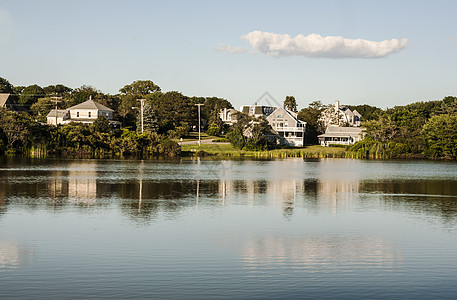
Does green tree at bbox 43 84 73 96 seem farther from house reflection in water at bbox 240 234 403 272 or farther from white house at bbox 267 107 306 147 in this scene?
house reflection in water at bbox 240 234 403 272

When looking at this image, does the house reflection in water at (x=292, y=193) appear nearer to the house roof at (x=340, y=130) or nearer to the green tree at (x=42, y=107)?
the house roof at (x=340, y=130)

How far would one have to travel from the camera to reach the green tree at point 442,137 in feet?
309

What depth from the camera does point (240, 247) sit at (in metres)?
19.0

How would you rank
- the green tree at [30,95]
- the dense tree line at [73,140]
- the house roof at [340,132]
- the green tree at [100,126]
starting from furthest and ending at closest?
→ the green tree at [30,95]
the house roof at [340,132]
the green tree at [100,126]
the dense tree line at [73,140]

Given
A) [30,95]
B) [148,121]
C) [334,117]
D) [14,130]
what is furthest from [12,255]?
[30,95]

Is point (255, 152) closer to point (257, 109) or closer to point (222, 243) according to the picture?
point (257, 109)

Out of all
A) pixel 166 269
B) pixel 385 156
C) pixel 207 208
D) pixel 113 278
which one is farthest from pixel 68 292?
pixel 385 156

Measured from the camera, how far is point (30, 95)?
15950 centimetres

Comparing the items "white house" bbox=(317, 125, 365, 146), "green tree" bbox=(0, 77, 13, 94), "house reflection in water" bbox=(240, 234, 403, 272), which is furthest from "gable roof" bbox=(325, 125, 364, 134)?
"house reflection in water" bbox=(240, 234, 403, 272)

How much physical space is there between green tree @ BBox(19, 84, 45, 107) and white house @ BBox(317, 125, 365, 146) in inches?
3300

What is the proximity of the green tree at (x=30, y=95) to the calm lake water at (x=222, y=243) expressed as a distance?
12767 cm

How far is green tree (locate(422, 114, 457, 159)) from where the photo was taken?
9425 centimetres

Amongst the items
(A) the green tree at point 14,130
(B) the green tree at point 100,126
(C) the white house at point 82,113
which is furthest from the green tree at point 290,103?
(A) the green tree at point 14,130

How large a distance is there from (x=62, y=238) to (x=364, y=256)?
35.6 feet
